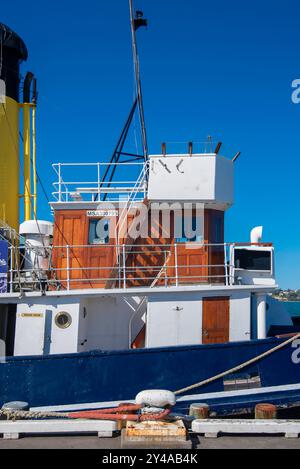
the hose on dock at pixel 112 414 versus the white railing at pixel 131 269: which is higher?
the white railing at pixel 131 269

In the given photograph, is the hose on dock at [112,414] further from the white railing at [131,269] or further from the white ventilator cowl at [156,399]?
the white railing at [131,269]

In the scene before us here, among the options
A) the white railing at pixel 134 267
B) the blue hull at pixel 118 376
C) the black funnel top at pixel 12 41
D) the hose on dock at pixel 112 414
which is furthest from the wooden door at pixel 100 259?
the black funnel top at pixel 12 41

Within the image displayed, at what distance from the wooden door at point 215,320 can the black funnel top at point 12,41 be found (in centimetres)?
915

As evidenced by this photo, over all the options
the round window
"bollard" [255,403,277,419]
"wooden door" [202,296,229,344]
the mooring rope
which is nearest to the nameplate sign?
the round window

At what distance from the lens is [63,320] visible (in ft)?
31.3

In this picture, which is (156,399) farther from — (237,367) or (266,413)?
(237,367)

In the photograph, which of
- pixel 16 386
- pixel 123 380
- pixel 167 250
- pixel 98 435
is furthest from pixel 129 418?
pixel 167 250

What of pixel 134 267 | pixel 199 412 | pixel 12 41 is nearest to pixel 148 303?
pixel 134 267

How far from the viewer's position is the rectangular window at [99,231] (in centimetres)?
1061

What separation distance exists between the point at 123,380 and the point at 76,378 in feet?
2.84

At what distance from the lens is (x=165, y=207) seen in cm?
1055

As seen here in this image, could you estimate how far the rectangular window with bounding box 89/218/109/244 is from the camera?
34.8 ft

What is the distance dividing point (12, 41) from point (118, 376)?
989 centimetres
